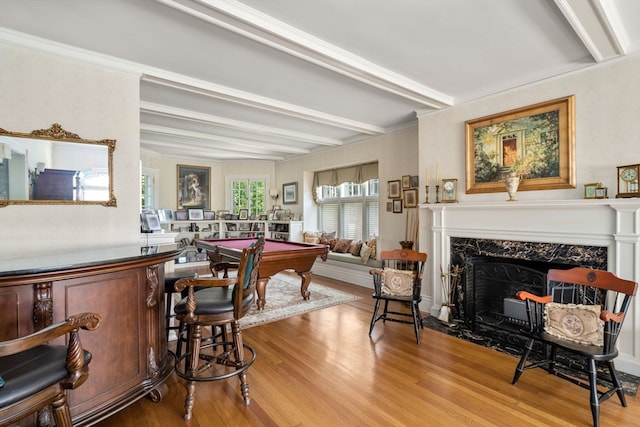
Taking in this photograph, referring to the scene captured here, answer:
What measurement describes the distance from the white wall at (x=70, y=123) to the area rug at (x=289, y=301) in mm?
1773

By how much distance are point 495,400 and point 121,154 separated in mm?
3728

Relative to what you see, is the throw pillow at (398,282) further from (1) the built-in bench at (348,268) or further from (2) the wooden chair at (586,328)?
(1) the built-in bench at (348,268)

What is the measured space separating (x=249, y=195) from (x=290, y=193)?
1.34m

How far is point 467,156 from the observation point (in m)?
3.67

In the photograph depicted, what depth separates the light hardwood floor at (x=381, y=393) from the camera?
1.99 meters

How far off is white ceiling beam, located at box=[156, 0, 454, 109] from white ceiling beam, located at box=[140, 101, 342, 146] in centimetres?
222

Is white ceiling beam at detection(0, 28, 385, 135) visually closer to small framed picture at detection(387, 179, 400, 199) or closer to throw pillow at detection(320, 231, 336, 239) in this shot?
small framed picture at detection(387, 179, 400, 199)

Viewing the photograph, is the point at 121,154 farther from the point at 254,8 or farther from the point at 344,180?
the point at 344,180

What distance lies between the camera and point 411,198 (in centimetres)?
488

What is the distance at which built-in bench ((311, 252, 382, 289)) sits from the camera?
18.1ft

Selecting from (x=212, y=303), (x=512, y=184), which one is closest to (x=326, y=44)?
(x=212, y=303)

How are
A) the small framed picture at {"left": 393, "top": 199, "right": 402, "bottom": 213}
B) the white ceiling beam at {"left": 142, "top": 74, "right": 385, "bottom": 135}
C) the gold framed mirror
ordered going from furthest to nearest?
the small framed picture at {"left": 393, "top": 199, "right": 402, "bottom": 213}, the white ceiling beam at {"left": 142, "top": 74, "right": 385, "bottom": 135}, the gold framed mirror

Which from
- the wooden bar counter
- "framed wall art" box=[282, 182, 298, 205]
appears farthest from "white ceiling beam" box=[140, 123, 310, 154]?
the wooden bar counter

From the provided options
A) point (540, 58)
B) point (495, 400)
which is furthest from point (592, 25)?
point (495, 400)
